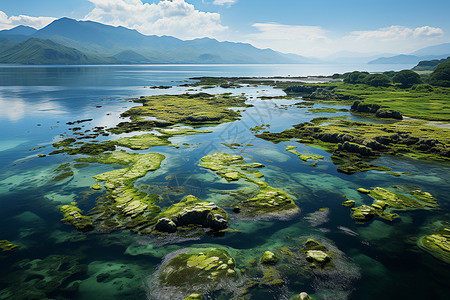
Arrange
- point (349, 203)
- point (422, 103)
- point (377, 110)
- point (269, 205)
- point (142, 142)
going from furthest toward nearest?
point (422, 103) < point (377, 110) < point (142, 142) < point (349, 203) < point (269, 205)

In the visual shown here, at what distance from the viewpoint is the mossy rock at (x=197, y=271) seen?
1598 cm

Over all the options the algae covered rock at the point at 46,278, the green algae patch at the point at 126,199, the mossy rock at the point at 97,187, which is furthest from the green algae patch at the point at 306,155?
the algae covered rock at the point at 46,278

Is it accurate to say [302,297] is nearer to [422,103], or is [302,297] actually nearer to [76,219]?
[76,219]

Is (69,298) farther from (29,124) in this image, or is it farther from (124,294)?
(29,124)

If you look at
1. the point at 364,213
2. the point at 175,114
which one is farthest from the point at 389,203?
the point at 175,114

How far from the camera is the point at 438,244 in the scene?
789 inches

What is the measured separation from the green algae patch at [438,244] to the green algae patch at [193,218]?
654 inches

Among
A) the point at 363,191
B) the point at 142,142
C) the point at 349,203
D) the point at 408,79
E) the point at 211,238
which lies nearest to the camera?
the point at 211,238

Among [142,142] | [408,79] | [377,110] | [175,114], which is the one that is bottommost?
[142,142]

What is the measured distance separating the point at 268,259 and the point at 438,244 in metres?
14.5

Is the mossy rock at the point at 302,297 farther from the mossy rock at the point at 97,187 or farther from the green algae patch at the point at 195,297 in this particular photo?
the mossy rock at the point at 97,187

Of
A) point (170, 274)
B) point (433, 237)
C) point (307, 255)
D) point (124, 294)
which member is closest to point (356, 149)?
point (433, 237)

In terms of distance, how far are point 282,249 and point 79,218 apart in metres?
18.7

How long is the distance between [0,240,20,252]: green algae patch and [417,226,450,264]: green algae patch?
109 ft
